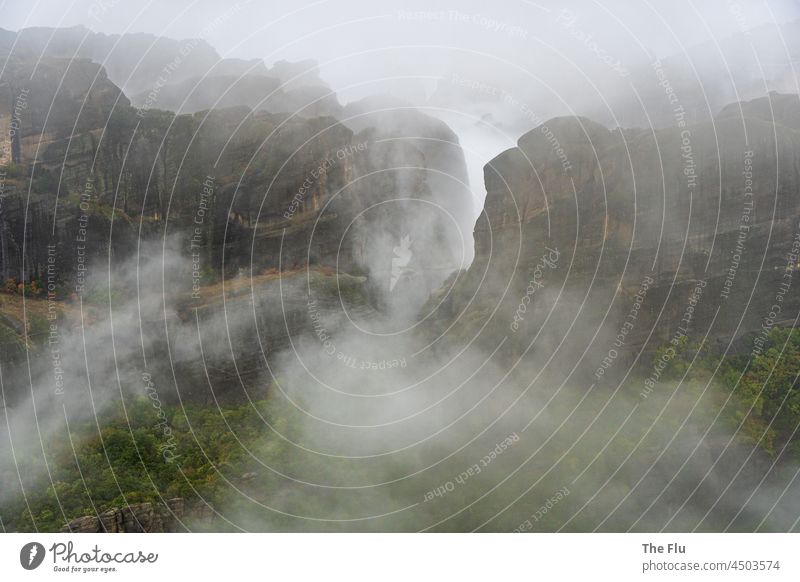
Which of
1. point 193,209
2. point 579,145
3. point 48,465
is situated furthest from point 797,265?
point 48,465

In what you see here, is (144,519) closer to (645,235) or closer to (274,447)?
(274,447)

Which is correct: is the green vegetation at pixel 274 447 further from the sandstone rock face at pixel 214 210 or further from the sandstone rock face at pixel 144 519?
the sandstone rock face at pixel 214 210

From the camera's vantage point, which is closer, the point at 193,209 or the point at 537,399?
the point at 537,399

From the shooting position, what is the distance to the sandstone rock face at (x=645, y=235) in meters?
29.2

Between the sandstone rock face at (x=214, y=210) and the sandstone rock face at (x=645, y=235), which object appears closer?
the sandstone rock face at (x=645, y=235)

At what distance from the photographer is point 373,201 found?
3472 centimetres

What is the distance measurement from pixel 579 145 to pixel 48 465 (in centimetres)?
2420
